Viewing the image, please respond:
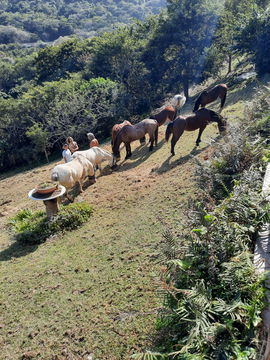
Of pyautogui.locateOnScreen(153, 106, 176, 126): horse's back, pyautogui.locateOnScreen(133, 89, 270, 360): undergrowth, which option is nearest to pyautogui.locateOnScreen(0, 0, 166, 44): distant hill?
pyautogui.locateOnScreen(153, 106, 176, 126): horse's back

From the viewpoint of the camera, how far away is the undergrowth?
2957 millimetres

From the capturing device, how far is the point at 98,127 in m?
23.8

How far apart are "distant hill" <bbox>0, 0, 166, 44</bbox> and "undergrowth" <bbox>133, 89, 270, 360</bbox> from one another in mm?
64039

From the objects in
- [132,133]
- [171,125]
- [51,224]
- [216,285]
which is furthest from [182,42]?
[216,285]

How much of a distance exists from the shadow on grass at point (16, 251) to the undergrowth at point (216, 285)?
5399mm

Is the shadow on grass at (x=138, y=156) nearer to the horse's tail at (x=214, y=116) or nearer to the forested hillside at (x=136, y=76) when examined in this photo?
the horse's tail at (x=214, y=116)

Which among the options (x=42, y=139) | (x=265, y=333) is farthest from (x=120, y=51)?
(x=265, y=333)

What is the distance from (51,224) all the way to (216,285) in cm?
635

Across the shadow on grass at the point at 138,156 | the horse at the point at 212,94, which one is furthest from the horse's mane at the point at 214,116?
the horse at the point at 212,94

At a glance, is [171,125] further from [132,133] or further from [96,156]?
[96,156]

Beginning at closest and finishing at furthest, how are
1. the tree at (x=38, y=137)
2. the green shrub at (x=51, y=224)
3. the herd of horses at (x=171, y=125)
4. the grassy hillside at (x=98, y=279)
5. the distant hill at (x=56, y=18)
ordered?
the grassy hillside at (x=98, y=279) < the green shrub at (x=51, y=224) < the herd of horses at (x=171, y=125) < the tree at (x=38, y=137) < the distant hill at (x=56, y=18)

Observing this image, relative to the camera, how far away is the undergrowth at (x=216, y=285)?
116 inches

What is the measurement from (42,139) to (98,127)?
4752 millimetres

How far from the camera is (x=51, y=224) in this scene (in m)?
8.83
